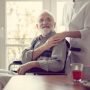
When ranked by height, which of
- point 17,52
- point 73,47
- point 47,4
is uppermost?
point 47,4

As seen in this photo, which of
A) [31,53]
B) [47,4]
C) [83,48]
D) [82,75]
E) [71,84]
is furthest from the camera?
[47,4]

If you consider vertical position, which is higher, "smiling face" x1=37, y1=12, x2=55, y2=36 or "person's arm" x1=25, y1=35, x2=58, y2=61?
"smiling face" x1=37, y1=12, x2=55, y2=36

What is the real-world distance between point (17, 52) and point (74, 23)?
2.00 meters

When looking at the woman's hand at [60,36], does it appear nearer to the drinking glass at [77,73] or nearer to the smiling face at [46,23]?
the drinking glass at [77,73]

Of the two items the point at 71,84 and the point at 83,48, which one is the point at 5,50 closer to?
the point at 83,48

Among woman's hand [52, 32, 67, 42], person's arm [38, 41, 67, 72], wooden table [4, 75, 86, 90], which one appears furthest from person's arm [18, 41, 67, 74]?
wooden table [4, 75, 86, 90]

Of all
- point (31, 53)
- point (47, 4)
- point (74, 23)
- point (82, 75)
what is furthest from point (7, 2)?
point (82, 75)

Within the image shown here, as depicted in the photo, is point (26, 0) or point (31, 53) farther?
point (26, 0)

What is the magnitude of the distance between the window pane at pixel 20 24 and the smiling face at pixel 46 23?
1253mm

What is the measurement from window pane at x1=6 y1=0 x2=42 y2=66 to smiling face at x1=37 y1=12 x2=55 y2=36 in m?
1.25

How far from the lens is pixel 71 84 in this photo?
1.39 metres

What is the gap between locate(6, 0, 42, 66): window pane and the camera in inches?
150

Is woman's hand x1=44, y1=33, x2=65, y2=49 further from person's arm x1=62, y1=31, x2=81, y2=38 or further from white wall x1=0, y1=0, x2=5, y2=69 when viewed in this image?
white wall x1=0, y1=0, x2=5, y2=69

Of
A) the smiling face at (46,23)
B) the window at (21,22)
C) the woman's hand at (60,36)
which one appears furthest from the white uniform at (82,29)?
the window at (21,22)
